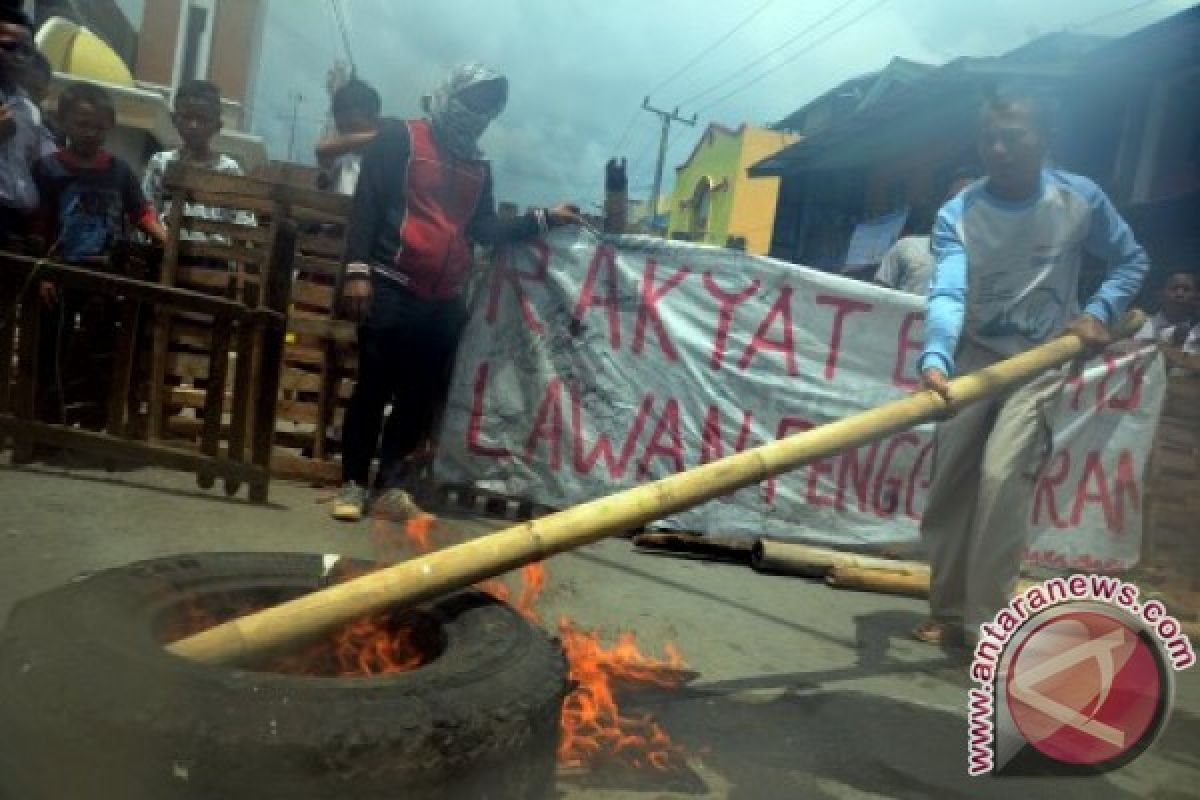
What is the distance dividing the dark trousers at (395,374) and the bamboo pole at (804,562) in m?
1.84

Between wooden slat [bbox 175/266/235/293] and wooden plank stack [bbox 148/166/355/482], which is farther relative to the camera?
wooden slat [bbox 175/266/235/293]

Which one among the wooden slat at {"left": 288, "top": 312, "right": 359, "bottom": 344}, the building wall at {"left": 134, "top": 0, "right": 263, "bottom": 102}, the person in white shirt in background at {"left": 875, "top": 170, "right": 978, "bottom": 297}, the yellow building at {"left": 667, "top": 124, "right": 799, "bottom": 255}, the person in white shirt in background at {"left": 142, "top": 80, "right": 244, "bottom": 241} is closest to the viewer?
the wooden slat at {"left": 288, "top": 312, "right": 359, "bottom": 344}

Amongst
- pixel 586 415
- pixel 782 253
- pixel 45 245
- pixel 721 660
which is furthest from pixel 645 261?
pixel 782 253

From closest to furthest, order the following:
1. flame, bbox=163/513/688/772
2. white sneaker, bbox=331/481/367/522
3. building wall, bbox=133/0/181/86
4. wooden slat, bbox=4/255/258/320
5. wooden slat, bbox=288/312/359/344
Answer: flame, bbox=163/513/688/772, wooden slat, bbox=4/255/258/320, white sneaker, bbox=331/481/367/522, wooden slat, bbox=288/312/359/344, building wall, bbox=133/0/181/86

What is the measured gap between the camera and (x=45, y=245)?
14.9ft

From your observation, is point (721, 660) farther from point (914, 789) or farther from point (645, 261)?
point (645, 261)

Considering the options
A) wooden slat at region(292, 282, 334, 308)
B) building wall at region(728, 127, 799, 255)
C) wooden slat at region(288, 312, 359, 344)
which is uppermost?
building wall at region(728, 127, 799, 255)

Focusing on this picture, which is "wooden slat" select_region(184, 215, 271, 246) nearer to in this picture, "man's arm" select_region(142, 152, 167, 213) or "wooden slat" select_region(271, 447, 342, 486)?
"man's arm" select_region(142, 152, 167, 213)

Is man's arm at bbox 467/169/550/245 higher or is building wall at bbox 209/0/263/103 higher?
building wall at bbox 209/0/263/103

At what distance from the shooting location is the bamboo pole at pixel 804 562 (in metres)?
4.52

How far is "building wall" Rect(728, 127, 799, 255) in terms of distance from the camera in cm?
3594

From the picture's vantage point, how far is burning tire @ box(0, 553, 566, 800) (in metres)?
1.53

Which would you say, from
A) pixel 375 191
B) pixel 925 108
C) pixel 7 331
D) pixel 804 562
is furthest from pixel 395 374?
pixel 925 108

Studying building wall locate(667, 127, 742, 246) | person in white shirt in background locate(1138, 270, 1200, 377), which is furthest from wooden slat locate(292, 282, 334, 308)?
building wall locate(667, 127, 742, 246)
